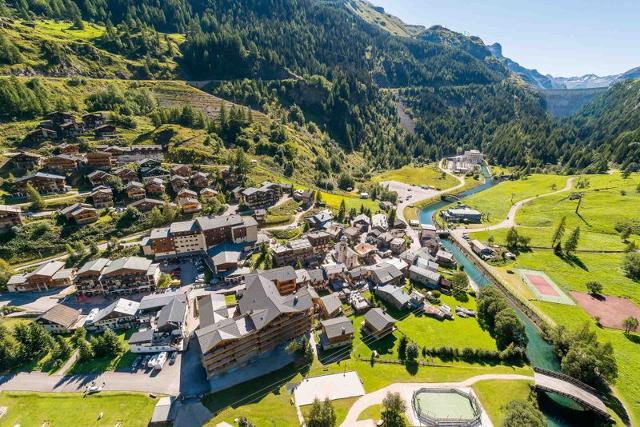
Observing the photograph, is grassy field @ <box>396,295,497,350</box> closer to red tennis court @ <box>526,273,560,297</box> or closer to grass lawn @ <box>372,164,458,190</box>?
red tennis court @ <box>526,273,560,297</box>

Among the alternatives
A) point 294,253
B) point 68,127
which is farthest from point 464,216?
point 68,127

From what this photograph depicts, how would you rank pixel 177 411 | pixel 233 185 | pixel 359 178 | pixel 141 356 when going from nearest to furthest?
pixel 177 411, pixel 141 356, pixel 233 185, pixel 359 178

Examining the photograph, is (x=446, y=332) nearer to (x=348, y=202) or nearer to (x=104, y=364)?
(x=104, y=364)

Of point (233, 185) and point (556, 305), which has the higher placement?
point (233, 185)

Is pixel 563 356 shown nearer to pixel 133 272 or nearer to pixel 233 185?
pixel 133 272

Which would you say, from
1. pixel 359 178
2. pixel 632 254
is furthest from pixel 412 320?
pixel 359 178

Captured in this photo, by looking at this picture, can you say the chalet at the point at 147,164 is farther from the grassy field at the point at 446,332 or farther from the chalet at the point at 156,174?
the grassy field at the point at 446,332

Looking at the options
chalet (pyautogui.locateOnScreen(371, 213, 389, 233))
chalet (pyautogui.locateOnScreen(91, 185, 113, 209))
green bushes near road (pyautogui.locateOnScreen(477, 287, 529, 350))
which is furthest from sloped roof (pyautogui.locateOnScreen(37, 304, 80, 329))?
green bushes near road (pyautogui.locateOnScreen(477, 287, 529, 350))
